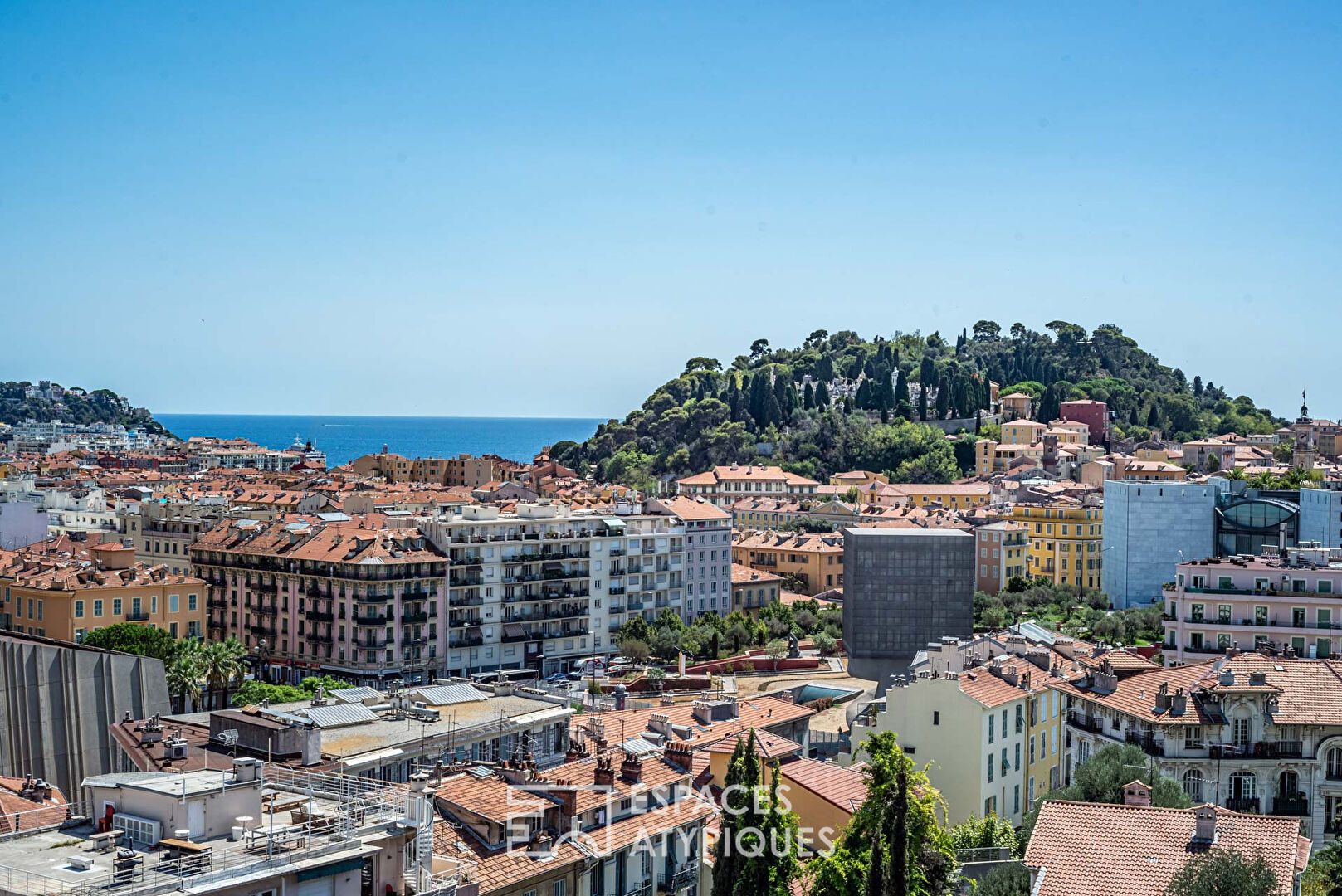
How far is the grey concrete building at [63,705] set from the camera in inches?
1403

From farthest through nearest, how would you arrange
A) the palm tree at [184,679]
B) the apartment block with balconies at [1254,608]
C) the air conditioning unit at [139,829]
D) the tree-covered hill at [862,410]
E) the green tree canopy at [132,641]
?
the tree-covered hill at [862,410] < the green tree canopy at [132,641] < the palm tree at [184,679] < the apartment block with balconies at [1254,608] < the air conditioning unit at [139,829]

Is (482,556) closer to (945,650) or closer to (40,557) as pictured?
(40,557)

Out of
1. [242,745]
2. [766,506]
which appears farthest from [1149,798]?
[766,506]

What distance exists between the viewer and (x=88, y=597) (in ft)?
170

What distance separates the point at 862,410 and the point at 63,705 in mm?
122138

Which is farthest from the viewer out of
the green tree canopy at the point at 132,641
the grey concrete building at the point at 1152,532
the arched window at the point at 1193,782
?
the grey concrete building at the point at 1152,532

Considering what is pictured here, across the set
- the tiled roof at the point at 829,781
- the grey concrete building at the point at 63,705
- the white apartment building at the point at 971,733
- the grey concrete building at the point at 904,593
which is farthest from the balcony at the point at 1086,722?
the grey concrete building at the point at 904,593

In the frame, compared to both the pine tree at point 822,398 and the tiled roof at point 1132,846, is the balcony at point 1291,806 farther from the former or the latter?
the pine tree at point 822,398

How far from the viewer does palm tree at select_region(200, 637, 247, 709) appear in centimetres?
4559

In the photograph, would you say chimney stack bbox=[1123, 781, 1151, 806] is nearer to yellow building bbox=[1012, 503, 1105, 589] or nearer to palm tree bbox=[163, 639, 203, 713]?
palm tree bbox=[163, 639, 203, 713]

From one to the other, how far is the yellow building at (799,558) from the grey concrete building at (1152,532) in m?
17.8

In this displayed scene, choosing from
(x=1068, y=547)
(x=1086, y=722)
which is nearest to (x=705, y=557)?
(x=1068, y=547)

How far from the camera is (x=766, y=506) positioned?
365ft

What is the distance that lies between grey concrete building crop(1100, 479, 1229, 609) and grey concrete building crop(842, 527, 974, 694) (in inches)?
767
